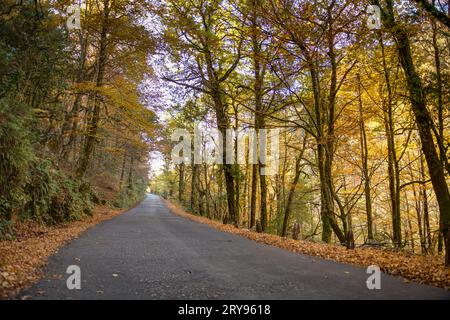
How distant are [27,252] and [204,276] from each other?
14.5ft

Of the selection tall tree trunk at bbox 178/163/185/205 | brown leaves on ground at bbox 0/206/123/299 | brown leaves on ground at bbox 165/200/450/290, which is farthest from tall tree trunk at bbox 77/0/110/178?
tall tree trunk at bbox 178/163/185/205

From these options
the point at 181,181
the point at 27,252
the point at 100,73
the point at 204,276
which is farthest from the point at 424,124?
the point at 181,181

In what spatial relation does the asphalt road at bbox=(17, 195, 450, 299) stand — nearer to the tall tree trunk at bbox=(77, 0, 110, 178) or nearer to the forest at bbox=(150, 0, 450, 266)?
the forest at bbox=(150, 0, 450, 266)

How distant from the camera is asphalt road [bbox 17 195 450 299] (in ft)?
16.7

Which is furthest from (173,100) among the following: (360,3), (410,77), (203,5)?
(410,77)

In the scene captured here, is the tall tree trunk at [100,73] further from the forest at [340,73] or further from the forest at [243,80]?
the forest at [340,73]

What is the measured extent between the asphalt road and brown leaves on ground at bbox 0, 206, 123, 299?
0.79 feet

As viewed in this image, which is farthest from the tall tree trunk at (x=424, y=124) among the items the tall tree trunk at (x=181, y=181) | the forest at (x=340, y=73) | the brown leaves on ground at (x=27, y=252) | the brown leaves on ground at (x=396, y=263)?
the tall tree trunk at (x=181, y=181)

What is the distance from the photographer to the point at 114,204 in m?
29.5

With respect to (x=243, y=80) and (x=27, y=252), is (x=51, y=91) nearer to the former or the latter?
(x=27, y=252)

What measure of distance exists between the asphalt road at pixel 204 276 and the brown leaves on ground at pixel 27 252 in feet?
0.79

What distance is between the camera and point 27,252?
759 centimetres

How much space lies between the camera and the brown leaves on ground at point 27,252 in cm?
530
